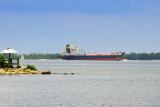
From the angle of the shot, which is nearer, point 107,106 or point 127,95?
point 107,106

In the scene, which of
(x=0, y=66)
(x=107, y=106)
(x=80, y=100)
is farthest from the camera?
(x=0, y=66)

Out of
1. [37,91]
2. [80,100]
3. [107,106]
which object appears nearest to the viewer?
[107,106]

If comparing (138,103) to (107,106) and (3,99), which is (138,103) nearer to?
(107,106)

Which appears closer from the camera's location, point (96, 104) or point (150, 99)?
point (96, 104)

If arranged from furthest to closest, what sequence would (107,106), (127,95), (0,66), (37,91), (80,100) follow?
(0,66) < (37,91) < (127,95) < (80,100) < (107,106)

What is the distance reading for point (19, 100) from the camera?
167 feet

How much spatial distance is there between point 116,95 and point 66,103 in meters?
10.2

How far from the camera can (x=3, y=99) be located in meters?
52.0

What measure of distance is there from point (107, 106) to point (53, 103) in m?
4.43

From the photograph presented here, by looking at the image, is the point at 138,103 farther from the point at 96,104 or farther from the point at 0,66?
the point at 0,66

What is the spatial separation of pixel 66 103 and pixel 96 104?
2423 millimetres

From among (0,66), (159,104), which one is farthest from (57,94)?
(0,66)

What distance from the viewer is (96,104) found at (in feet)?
157

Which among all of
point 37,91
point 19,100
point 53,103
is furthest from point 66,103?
point 37,91
